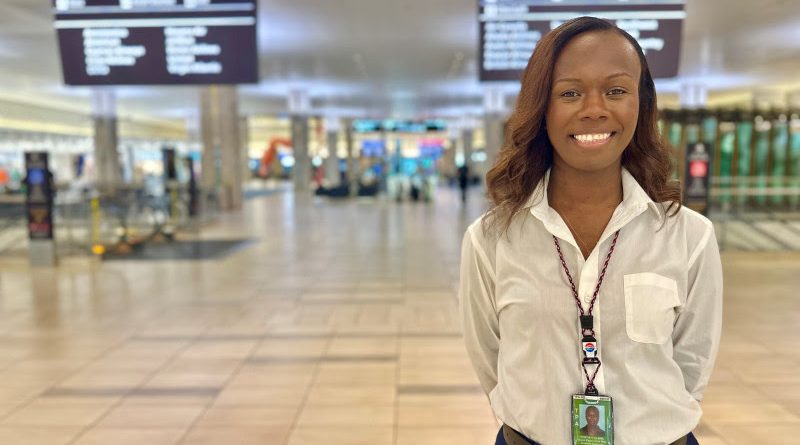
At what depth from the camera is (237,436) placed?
3.57 meters

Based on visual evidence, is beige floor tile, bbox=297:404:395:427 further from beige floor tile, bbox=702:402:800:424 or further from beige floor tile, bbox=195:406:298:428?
beige floor tile, bbox=702:402:800:424

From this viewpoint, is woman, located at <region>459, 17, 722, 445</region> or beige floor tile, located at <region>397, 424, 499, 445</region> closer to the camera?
woman, located at <region>459, 17, 722, 445</region>

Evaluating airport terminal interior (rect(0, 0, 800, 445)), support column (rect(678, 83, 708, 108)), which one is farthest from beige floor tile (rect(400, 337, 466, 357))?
support column (rect(678, 83, 708, 108))

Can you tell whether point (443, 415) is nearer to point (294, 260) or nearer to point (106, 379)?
point (106, 379)

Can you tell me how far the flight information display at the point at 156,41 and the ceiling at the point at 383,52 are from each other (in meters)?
6.17

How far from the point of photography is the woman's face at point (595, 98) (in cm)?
120

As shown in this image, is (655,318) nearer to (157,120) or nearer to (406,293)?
(406,293)

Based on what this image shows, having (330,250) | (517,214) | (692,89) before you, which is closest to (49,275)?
(330,250)

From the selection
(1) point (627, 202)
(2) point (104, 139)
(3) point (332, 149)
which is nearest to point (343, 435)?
(1) point (627, 202)

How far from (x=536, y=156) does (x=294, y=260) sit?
358 inches

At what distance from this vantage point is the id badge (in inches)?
48.3

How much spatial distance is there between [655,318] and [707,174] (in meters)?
9.66

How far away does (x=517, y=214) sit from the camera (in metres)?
1.33

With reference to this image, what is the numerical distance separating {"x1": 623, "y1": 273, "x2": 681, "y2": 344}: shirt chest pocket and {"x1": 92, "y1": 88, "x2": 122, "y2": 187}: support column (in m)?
26.4
